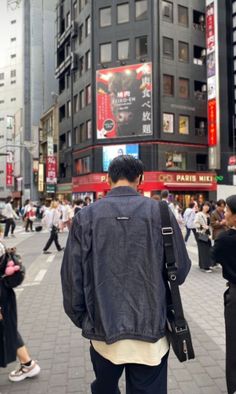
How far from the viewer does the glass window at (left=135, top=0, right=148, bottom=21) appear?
33950 mm

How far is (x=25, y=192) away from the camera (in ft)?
192

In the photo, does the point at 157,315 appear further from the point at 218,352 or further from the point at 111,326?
the point at 218,352

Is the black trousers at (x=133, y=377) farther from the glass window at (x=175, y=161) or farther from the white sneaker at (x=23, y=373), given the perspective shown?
the glass window at (x=175, y=161)

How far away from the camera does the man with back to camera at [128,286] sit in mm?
2037

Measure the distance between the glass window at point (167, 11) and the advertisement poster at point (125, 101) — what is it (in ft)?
15.6

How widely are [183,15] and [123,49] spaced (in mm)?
6472

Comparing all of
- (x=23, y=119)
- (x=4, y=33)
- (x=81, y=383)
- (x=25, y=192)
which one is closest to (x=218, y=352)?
(x=81, y=383)

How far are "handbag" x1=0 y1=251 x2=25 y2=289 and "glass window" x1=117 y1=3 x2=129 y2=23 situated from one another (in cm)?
3538

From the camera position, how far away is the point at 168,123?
33906 mm

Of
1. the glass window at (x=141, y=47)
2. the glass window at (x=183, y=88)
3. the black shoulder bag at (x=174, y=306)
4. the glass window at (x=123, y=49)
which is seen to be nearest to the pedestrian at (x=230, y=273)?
the black shoulder bag at (x=174, y=306)

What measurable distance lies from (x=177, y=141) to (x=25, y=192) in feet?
103

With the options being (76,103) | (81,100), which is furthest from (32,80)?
(81,100)

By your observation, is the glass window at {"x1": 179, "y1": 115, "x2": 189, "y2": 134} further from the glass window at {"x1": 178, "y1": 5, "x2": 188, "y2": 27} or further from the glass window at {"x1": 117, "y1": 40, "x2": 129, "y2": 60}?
the glass window at {"x1": 178, "y1": 5, "x2": 188, "y2": 27}

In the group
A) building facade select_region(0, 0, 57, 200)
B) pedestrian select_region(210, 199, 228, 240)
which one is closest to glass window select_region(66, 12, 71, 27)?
building facade select_region(0, 0, 57, 200)
